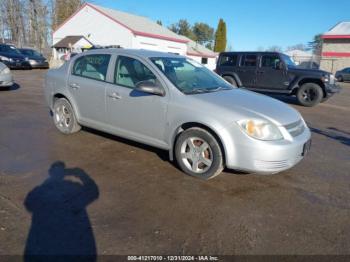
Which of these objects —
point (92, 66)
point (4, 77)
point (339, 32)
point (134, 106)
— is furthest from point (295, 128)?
point (339, 32)

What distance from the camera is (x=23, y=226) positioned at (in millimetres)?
2996

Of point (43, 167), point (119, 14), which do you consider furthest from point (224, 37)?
point (43, 167)

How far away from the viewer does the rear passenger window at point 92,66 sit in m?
5.27

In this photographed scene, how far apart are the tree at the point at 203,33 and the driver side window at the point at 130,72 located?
2802 inches

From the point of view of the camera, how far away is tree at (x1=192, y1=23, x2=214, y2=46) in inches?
2889

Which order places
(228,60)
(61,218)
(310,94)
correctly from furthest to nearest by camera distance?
(228,60) → (310,94) → (61,218)

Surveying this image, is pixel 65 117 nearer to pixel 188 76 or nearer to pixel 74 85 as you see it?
pixel 74 85

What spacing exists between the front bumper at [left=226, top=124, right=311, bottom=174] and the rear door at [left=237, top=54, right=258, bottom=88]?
8771 millimetres

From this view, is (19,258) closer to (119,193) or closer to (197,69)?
(119,193)

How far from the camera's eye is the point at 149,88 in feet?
14.3

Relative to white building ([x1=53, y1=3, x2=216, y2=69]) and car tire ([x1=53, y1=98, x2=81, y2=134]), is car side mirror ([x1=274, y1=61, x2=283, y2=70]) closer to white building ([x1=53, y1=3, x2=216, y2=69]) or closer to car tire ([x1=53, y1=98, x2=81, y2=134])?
car tire ([x1=53, y1=98, x2=81, y2=134])

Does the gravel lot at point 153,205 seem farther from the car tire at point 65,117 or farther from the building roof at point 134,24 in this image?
the building roof at point 134,24

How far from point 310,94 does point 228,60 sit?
3.47m

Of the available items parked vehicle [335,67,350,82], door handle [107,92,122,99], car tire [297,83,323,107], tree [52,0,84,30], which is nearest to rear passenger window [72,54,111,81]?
door handle [107,92,122,99]
